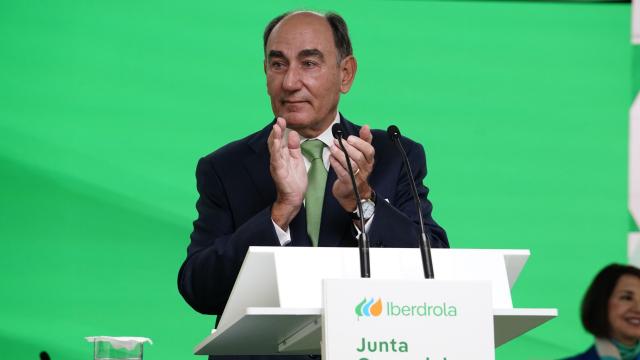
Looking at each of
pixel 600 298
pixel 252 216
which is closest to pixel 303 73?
pixel 252 216

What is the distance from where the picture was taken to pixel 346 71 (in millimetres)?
3348

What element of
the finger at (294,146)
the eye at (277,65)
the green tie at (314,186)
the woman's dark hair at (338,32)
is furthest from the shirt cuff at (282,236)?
the woman's dark hair at (338,32)

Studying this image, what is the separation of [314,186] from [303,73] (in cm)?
40

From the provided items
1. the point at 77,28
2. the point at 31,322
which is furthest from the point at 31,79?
the point at 31,322

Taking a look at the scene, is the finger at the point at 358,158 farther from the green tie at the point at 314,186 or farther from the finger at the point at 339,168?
the green tie at the point at 314,186

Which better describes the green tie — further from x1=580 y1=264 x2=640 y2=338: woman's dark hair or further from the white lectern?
x1=580 y1=264 x2=640 y2=338: woman's dark hair

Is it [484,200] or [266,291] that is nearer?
[266,291]

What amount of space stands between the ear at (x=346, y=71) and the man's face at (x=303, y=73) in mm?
91

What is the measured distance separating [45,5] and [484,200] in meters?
2.06

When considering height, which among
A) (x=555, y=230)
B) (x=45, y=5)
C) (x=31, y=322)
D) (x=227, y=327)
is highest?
(x=45, y=5)

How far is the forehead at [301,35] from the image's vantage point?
3135 mm

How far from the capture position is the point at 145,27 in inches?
166

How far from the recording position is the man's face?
3.10m

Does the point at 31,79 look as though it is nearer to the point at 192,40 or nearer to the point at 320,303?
the point at 192,40
